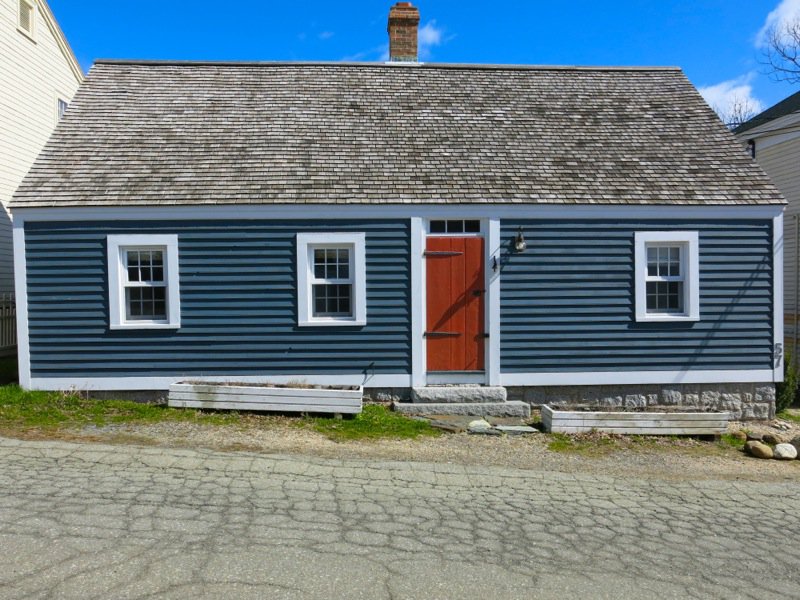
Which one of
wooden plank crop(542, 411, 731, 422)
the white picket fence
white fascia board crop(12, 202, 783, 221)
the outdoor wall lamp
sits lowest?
wooden plank crop(542, 411, 731, 422)

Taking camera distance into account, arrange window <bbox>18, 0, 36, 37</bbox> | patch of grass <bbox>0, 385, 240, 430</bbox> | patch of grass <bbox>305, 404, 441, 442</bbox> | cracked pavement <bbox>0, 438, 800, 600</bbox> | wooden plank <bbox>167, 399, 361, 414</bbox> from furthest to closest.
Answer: window <bbox>18, 0, 36, 37</bbox>
wooden plank <bbox>167, 399, 361, 414</bbox>
patch of grass <bbox>0, 385, 240, 430</bbox>
patch of grass <bbox>305, 404, 441, 442</bbox>
cracked pavement <bbox>0, 438, 800, 600</bbox>

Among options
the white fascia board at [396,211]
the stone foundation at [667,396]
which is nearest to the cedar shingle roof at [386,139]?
the white fascia board at [396,211]

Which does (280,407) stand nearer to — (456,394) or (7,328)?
(456,394)

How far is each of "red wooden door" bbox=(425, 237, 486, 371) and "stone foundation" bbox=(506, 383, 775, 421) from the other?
1018mm

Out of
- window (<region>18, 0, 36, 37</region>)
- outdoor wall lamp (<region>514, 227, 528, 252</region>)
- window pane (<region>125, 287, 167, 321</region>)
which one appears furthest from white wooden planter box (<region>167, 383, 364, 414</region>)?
window (<region>18, 0, 36, 37</region>)

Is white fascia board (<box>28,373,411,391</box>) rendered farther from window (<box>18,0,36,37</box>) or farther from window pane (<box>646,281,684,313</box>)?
window (<box>18,0,36,37</box>)

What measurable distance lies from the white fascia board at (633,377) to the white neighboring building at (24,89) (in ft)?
39.2

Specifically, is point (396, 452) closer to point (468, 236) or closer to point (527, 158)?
point (468, 236)

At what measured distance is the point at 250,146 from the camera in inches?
448

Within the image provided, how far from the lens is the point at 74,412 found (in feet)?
31.3

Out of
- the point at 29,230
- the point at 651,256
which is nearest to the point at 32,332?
the point at 29,230

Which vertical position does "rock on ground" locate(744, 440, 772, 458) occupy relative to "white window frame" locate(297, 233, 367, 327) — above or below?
below

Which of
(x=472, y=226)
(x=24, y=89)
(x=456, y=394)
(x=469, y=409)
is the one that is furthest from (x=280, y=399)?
(x=24, y=89)

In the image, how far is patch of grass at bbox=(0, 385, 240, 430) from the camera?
29.6 ft
